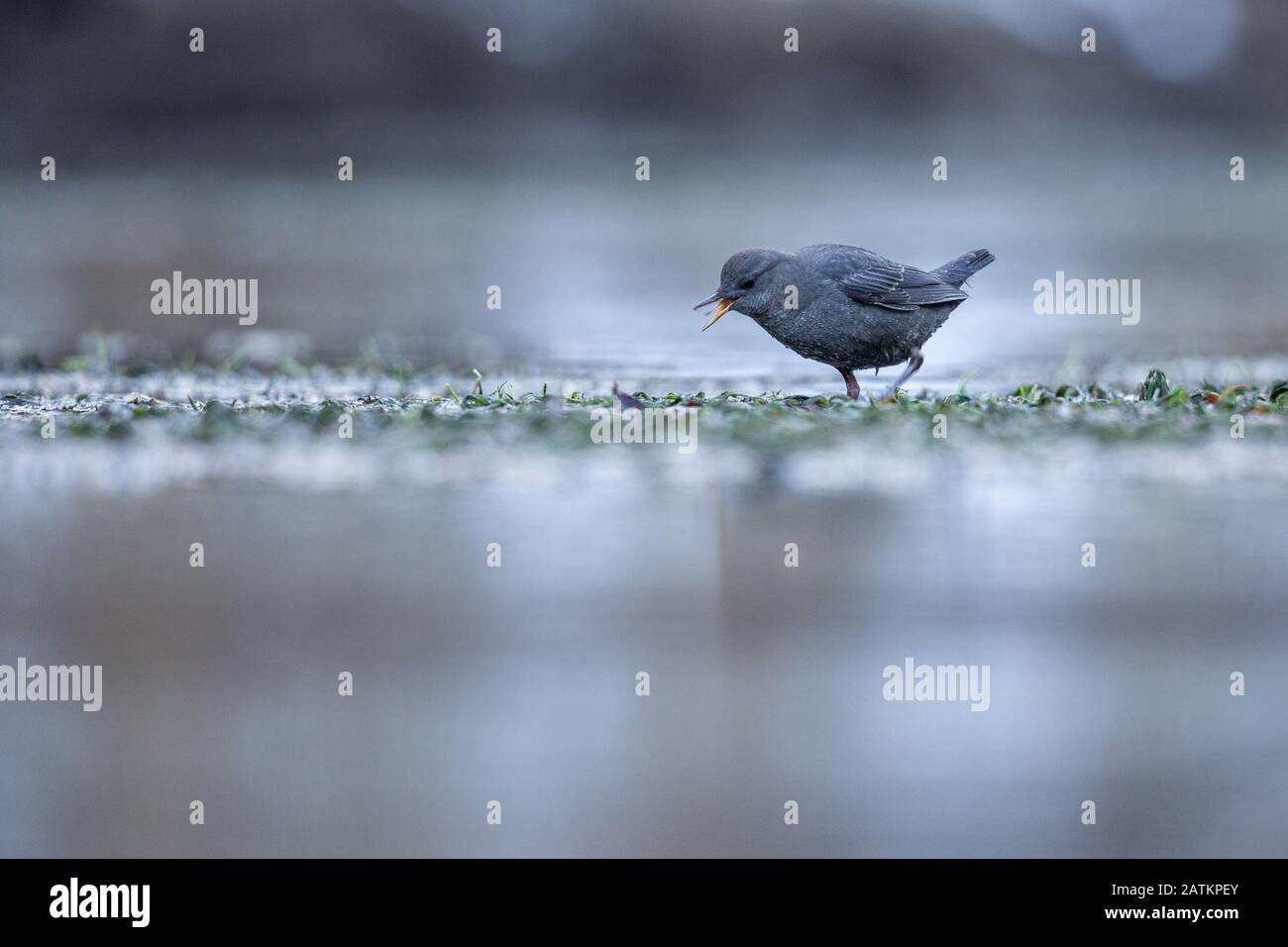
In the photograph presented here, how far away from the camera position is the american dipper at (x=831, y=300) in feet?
17.1

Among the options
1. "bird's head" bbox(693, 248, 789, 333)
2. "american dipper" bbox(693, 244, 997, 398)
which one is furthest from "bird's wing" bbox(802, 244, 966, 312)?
"bird's head" bbox(693, 248, 789, 333)

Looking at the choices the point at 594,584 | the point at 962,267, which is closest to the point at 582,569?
the point at 594,584

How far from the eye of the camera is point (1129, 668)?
361cm

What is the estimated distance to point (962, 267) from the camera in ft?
19.1

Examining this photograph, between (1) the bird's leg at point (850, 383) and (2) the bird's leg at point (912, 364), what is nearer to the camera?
(1) the bird's leg at point (850, 383)

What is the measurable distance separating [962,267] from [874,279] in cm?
74

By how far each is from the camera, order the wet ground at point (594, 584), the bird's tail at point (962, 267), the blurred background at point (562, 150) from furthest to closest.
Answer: the blurred background at point (562, 150), the bird's tail at point (962, 267), the wet ground at point (594, 584)

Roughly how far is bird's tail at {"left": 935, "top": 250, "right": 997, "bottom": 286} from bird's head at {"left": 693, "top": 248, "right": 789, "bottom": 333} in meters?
0.91

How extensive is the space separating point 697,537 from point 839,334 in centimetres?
146

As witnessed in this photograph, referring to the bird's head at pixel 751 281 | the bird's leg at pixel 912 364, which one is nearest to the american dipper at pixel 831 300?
the bird's head at pixel 751 281

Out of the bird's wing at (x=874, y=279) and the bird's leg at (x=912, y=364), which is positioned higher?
the bird's wing at (x=874, y=279)

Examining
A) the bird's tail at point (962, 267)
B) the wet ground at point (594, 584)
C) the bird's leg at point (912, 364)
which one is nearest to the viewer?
the wet ground at point (594, 584)

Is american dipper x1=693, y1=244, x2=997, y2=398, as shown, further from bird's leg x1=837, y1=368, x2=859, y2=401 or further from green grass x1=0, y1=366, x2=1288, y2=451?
green grass x1=0, y1=366, x2=1288, y2=451

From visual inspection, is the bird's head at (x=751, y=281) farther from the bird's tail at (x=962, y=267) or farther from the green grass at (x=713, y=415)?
the bird's tail at (x=962, y=267)
